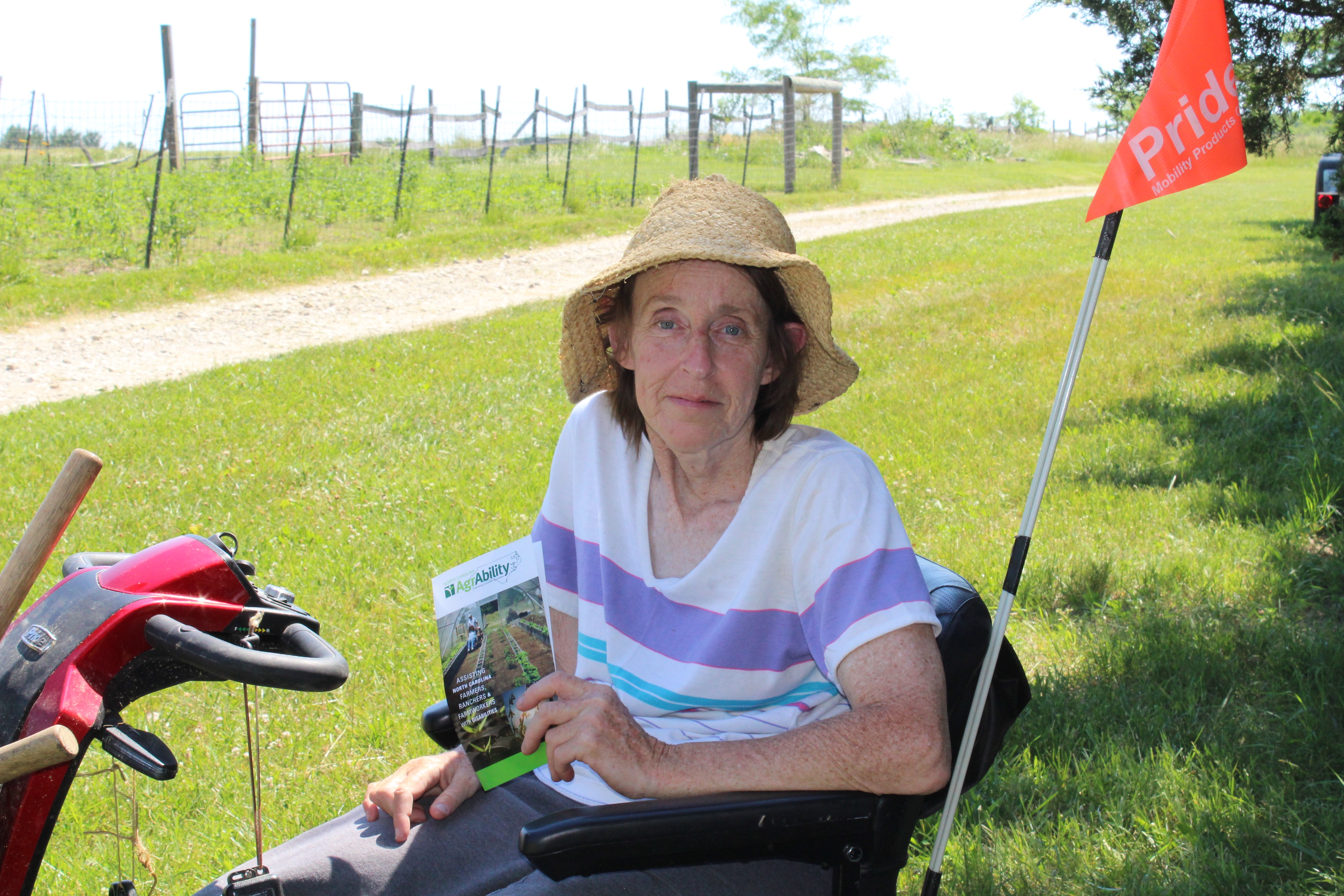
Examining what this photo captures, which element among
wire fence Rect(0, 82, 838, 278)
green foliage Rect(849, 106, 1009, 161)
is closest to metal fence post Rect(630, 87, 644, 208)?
wire fence Rect(0, 82, 838, 278)

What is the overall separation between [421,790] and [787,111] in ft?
70.8

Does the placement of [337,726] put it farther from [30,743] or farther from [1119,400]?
[1119,400]

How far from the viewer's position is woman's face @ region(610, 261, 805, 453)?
1986 millimetres

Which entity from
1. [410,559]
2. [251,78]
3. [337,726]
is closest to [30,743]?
[337,726]

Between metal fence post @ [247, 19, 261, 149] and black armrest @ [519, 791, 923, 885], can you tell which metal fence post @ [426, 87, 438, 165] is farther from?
black armrest @ [519, 791, 923, 885]

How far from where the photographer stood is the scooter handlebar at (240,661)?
1.34 m

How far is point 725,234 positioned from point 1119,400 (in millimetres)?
4872

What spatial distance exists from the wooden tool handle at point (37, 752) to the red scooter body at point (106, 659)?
89 millimetres

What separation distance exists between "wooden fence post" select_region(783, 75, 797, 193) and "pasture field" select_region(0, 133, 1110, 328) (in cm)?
58

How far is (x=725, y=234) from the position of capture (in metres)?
1.95

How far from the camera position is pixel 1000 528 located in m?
4.40

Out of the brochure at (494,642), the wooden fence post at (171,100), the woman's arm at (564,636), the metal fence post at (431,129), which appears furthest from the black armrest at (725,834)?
the metal fence post at (431,129)

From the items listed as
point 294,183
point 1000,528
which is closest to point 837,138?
point 294,183

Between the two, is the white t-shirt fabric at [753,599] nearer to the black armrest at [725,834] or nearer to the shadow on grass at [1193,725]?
the black armrest at [725,834]
